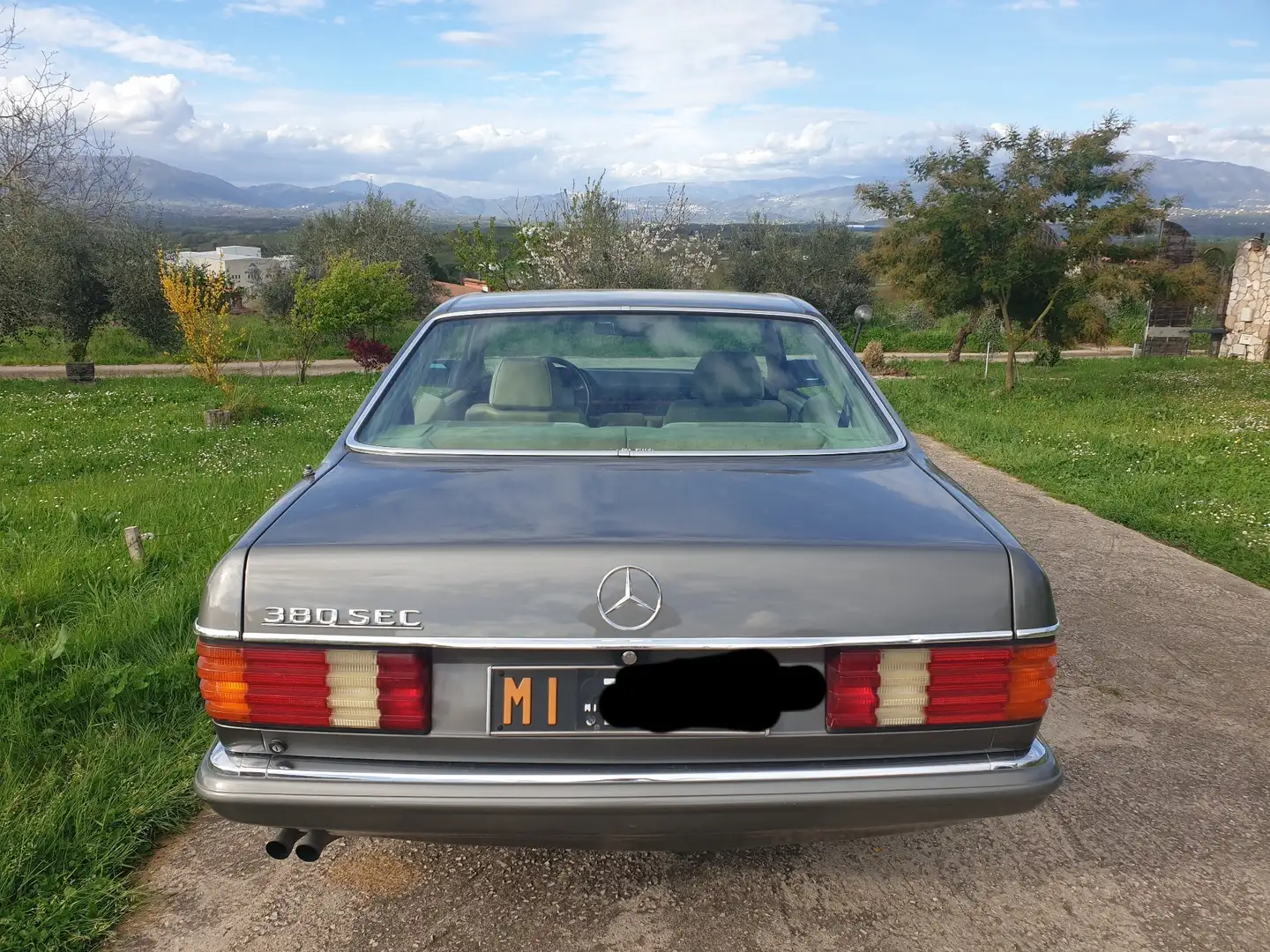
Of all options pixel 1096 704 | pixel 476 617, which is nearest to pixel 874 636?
pixel 476 617

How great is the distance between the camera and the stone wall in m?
20.1

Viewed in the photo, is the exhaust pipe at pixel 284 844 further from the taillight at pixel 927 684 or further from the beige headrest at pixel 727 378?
the beige headrest at pixel 727 378

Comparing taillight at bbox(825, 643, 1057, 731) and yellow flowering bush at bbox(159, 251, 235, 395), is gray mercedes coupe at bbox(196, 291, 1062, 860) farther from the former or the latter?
yellow flowering bush at bbox(159, 251, 235, 395)

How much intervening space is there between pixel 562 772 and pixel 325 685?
0.51m

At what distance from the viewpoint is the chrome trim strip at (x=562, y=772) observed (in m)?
1.86

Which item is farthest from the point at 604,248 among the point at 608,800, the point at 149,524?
the point at 608,800

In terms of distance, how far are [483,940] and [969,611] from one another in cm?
139

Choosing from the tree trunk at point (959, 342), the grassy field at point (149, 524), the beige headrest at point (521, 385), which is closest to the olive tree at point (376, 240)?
the grassy field at point (149, 524)

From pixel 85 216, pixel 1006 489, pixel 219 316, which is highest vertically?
pixel 85 216

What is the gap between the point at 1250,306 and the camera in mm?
20766

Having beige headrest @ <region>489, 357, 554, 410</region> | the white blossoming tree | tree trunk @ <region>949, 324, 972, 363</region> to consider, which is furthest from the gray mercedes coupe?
tree trunk @ <region>949, 324, 972, 363</region>

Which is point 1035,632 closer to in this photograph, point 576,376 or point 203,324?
point 576,376

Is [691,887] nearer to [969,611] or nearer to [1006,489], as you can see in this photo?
[969,611]

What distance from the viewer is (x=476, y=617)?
1820mm
